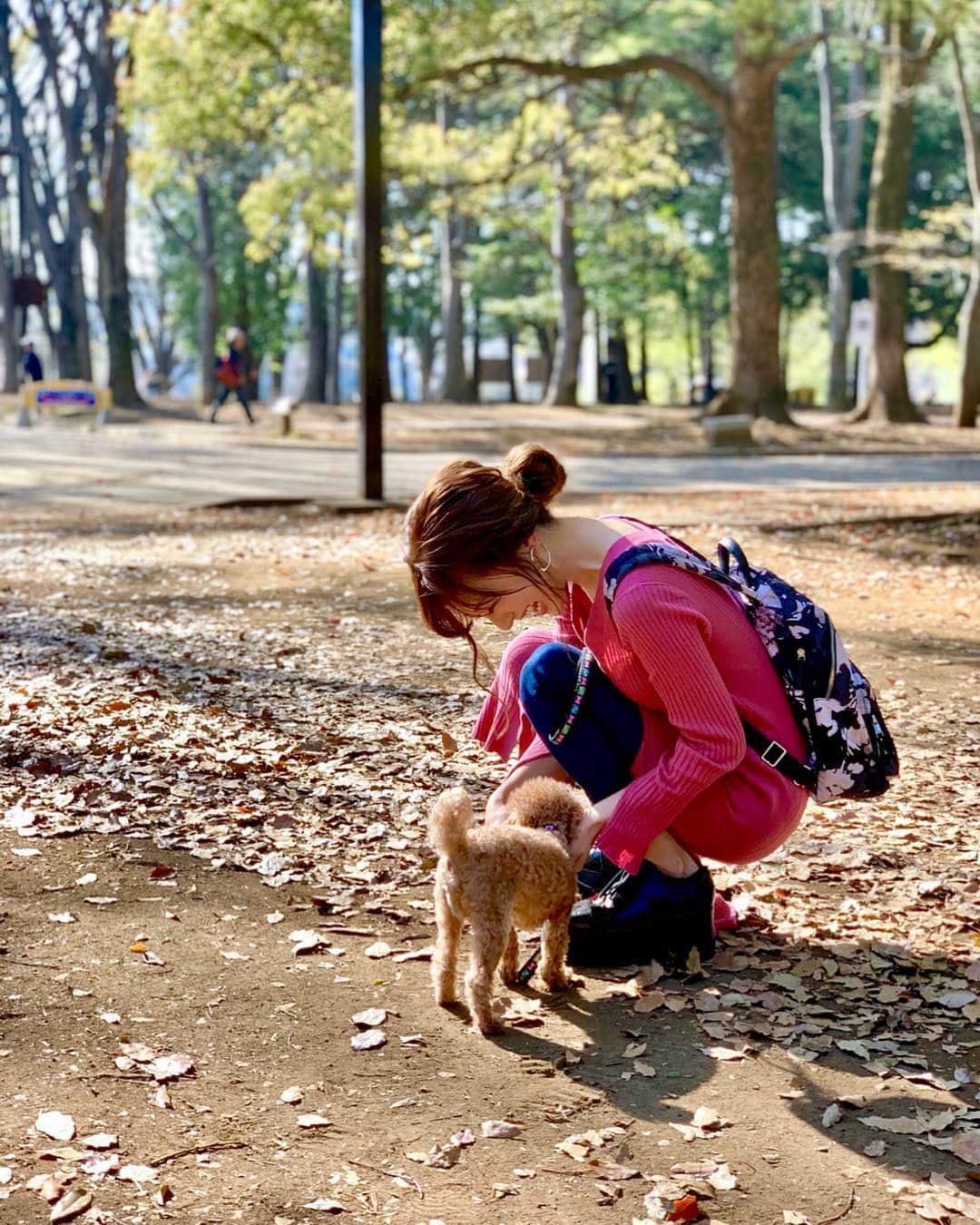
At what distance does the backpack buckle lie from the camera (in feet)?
10.2

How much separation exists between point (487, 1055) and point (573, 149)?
69.0 ft

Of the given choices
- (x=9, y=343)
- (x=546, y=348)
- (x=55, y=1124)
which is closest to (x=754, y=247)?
(x=55, y=1124)

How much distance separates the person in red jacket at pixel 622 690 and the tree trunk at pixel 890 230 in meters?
20.3

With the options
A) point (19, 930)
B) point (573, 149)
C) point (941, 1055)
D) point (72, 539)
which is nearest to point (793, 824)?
point (941, 1055)

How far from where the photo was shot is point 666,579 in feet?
9.86

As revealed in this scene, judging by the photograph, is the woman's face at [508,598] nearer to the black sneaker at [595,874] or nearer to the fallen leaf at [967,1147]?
the black sneaker at [595,874]

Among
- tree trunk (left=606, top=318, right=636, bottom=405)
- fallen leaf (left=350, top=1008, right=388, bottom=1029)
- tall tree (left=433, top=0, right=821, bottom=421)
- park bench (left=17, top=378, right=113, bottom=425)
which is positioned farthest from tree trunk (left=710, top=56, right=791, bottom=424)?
tree trunk (left=606, top=318, right=636, bottom=405)

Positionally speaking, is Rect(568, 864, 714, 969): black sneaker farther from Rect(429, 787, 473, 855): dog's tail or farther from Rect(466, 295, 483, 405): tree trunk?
Rect(466, 295, 483, 405): tree trunk

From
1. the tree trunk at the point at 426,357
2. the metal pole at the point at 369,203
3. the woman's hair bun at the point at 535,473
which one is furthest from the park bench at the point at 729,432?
the tree trunk at the point at 426,357

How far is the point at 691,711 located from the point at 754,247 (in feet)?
57.8

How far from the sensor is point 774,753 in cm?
311

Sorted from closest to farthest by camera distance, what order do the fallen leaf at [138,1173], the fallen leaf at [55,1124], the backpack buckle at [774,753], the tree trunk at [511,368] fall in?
the fallen leaf at [138,1173] → the fallen leaf at [55,1124] → the backpack buckle at [774,753] → the tree trunk at [511,368]

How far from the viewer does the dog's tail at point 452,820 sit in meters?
2.85

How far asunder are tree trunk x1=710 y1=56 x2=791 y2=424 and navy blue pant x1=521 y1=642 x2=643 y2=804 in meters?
17.1
